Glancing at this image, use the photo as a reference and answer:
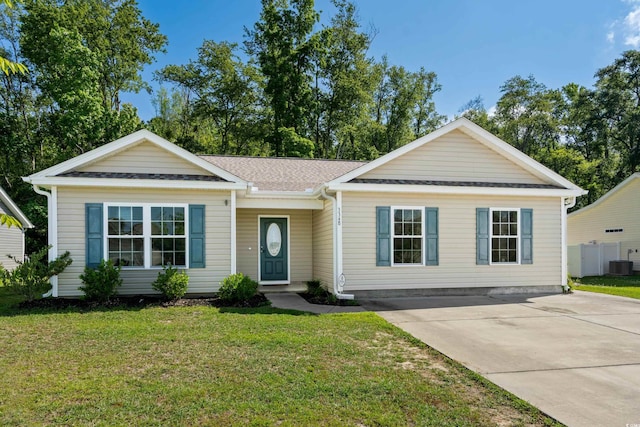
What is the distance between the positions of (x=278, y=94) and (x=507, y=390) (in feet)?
82.0

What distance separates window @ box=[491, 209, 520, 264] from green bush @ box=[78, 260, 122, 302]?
30.7 feet

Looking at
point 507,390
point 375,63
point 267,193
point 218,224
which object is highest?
point 375,63

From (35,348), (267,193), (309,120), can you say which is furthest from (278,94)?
(35,348)

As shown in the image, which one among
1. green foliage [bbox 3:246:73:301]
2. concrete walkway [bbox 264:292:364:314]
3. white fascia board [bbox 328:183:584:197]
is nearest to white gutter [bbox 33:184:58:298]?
green foliage [bbox 3:246:73:301]

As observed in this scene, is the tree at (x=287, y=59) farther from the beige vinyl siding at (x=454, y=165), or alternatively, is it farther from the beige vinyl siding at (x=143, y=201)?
the beige vinyl siding at (x=143, y=201)

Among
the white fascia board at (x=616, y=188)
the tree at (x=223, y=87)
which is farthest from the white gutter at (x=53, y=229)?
the white fascia board at (x=616, y=188)

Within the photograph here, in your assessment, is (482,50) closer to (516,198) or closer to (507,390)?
(516,198)

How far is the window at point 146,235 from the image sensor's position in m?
9.61

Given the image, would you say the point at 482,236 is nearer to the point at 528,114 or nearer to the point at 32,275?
the point at 32,275

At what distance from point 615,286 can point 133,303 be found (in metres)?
14.8

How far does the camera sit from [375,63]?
101 feet

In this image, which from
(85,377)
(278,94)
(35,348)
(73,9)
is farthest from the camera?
(278,94)

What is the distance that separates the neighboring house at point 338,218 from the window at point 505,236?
0.09ft

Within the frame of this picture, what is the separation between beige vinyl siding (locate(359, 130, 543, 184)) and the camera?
10.9 meters
